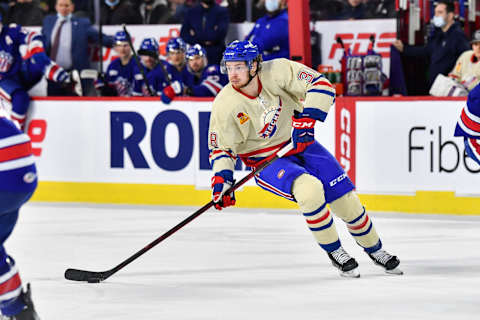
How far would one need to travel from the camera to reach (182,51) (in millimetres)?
8484

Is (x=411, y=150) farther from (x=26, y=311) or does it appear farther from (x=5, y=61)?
(x=26, y=311)

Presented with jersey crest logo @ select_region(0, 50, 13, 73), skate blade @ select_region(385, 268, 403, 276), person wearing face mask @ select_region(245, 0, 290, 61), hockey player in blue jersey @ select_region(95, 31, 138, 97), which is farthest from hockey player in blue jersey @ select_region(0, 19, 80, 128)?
skate blade @ select_region(385, 268, 403, 276)

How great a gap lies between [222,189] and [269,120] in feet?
1.47

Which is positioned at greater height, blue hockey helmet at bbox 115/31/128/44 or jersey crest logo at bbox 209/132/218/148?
blue hockey helmet at bbox 115/31/128/44

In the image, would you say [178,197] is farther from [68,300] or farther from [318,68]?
[68,300]

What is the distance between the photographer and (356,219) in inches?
211

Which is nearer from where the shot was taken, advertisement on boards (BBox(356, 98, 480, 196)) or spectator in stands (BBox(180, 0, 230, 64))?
advertisement on boards (BBox(356, 98, 480, 196))

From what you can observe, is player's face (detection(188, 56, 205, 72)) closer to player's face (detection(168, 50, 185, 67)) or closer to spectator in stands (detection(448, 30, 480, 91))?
player's face (detection(168, 50, 185, 67))

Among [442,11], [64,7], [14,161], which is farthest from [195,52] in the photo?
[14,161]

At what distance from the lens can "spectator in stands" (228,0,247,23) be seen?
923cm

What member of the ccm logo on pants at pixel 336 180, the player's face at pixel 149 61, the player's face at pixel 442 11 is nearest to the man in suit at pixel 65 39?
the player's face at pixel 149 61

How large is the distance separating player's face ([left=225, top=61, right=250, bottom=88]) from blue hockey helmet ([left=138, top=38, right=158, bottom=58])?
3370 mm

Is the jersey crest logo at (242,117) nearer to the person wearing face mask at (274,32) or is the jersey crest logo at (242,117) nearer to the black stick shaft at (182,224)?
the black stick shaft at (182,224)

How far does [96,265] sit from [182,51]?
307 centimetres
